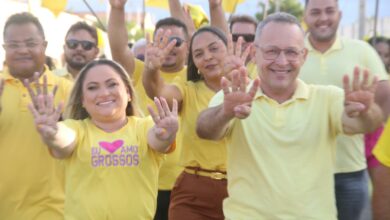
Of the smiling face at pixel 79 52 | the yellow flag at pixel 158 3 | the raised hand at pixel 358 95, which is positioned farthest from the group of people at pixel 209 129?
the yellow flag at pixel 158 3

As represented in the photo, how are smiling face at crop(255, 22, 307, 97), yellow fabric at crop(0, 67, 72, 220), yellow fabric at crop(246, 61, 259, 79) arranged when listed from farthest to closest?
yellow fabric at crop(246, 61, 259, 79), yellow fabric at crop(0, 67, 72, 220), smiling face at crop(255, 22, 307, 97)

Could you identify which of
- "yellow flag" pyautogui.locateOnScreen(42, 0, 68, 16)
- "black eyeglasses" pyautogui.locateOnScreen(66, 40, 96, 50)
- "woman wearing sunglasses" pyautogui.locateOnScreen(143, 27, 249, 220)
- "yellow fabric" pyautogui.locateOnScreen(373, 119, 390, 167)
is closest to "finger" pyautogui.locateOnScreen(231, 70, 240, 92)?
"yellow fabric" pyautogui.locateOnScreen(373, 119, 390, 167)

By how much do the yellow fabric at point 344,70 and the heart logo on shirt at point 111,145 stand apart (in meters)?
1.53

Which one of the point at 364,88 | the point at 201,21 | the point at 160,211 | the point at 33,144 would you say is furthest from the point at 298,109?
the point at 201,21

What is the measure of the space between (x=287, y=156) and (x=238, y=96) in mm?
422

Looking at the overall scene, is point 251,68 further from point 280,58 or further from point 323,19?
point 280,58

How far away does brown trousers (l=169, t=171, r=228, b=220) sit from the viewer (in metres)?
4.69

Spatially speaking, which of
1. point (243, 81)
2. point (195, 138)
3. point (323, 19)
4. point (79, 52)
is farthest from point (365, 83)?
point (79, 52)

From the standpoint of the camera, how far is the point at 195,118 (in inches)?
184

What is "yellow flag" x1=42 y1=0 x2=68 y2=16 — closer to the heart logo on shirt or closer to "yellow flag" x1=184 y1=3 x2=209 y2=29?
"yellow flag" x1=184 y1=3 x2=209 y2=29

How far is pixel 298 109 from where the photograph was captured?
11.3 feet

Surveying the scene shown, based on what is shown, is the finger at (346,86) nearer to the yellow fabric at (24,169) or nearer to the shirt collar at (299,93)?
the shirt collar at (299,93)

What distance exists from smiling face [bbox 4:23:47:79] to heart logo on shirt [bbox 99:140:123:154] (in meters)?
1.06

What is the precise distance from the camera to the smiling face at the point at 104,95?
12.5ft
